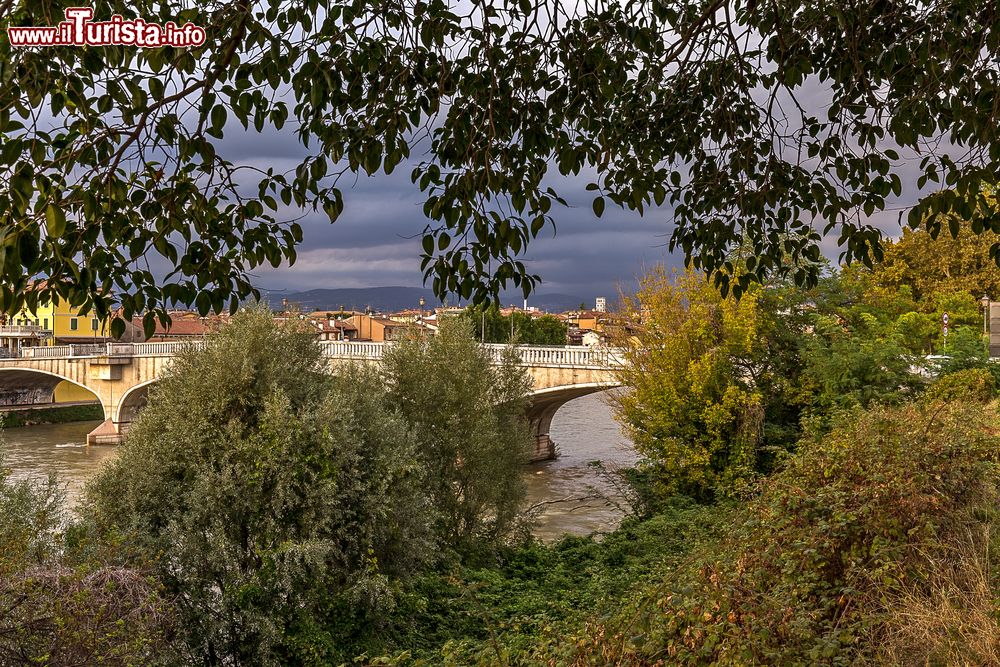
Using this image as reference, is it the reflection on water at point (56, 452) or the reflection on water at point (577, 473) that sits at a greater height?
the reflection on water at point (56, 452)

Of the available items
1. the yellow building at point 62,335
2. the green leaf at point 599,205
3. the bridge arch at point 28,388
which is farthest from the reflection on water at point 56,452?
the green leaf at point 599,205

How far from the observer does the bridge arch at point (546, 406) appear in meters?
29.0

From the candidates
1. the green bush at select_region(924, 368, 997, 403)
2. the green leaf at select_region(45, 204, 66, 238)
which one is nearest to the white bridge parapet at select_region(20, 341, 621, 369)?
the green bush at select_region(924, 368, 997, 403)

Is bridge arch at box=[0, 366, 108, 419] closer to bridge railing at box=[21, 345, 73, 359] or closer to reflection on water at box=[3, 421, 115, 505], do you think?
bridge railing at box=[21, 345, 73, 359]

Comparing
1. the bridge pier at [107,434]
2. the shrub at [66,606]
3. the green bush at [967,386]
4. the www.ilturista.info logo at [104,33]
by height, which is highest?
the www.ilturista.info logo at [104,33]

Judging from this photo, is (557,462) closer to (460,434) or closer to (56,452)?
(460,434)

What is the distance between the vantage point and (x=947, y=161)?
4066 mm

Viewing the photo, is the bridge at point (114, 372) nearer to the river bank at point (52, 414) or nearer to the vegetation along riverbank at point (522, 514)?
the river bank at point (52, 414)

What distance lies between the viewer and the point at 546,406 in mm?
33594

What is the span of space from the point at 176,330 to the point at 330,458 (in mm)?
65756

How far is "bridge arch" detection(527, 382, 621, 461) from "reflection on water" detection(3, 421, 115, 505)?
15575mm

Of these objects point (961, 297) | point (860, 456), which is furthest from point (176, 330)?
point (860, 456)

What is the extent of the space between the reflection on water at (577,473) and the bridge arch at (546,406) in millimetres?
572

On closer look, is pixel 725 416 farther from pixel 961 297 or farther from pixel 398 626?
pixel 961 297
